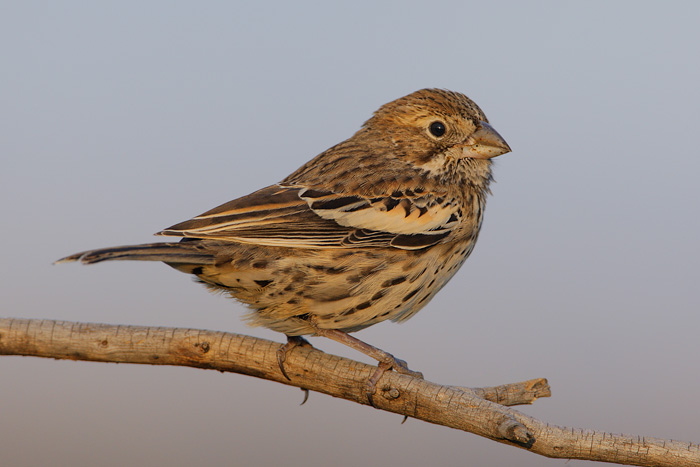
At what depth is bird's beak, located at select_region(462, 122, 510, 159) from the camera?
674 cm

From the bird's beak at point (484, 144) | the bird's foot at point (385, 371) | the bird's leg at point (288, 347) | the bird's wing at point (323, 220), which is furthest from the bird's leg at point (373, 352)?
the bird's beak at point (484, 144)

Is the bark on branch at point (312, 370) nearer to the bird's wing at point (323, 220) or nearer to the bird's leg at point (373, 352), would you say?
the bird's leg at point (373, 352)

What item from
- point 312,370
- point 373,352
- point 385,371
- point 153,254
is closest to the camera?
point 153,254

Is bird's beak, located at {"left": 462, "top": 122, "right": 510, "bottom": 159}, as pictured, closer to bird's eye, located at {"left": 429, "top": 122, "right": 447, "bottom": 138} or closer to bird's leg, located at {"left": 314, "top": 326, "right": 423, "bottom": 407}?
bird's eye, located at {"left": 429, "top": 122, "right": 447, "bottom": 138}

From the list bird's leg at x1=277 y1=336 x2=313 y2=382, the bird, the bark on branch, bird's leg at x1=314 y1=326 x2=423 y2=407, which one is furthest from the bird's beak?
bird's leg at x1=277 y1=336 x2=313 y2=382

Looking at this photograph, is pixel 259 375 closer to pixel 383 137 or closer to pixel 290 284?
pixel 290 284

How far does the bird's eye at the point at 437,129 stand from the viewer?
22.7ft

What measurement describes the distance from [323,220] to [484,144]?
184cm

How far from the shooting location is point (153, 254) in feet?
17.4

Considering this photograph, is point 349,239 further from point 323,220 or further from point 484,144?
point 484,144

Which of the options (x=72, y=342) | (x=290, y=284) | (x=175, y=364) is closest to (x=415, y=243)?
(x=290, y=284)

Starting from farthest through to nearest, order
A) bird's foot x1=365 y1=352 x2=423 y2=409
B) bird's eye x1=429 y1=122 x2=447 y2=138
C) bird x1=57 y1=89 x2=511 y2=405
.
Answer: bird's eye x1=429 y1=122 x2=447 y2=138
bird x1=57 y1=89 x2=511 y2=405
bird's foot x1=365 y1=352 x2=423 y2=409

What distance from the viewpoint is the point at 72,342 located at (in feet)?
17.8

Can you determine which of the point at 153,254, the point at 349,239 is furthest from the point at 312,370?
the point at 153,254
